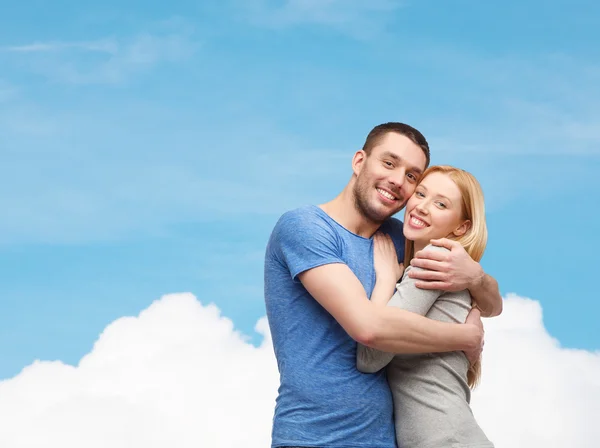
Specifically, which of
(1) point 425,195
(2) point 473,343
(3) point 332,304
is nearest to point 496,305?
(2) point 473,343

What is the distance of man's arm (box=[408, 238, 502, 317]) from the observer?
4.00 metres

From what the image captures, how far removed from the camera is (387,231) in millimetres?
4711

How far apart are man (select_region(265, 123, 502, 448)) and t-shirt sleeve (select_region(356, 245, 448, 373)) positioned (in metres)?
0.06

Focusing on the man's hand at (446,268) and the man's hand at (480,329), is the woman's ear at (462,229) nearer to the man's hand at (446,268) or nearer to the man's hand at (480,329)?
the man's hand at (446,268)

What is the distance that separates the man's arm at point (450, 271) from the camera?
4.00 m

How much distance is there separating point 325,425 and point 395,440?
0.42 metres

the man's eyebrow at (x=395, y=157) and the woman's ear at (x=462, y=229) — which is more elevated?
the man's eyebrow at (x=395, y=157)

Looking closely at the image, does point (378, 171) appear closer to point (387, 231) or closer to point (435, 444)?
point (387, 231)

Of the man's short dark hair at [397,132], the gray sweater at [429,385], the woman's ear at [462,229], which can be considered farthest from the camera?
the man's short dark hair at [397,132]

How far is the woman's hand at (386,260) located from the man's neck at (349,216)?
Answer: 0.08 metres

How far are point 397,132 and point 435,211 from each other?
1.97ft

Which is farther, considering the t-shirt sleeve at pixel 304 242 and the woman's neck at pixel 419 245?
the woman's neck at pixel 419 245

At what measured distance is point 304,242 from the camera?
413 centimetres

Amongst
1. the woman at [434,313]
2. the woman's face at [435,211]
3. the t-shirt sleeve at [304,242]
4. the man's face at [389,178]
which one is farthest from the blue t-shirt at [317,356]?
the woman's face at [435,211]
